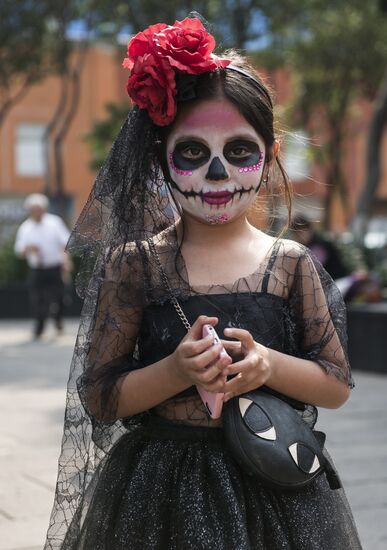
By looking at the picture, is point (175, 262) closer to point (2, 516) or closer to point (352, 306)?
point (2, 516)

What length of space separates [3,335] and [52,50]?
1205 cm

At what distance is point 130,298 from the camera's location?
8.67ft

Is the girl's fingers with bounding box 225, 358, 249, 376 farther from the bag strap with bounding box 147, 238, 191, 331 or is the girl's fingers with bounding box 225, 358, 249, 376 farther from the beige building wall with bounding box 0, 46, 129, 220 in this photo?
the beige building wall with bounding box 0, 46, 129, 220

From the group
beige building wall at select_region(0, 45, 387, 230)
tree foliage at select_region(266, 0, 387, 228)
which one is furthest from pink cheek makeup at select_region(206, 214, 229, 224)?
beige building wall at select_region(0, 45, 387, 230)

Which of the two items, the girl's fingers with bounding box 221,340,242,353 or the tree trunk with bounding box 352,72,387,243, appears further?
the tree trunk with bounding box 352,72,387,243

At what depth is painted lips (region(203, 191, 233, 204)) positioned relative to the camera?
262 cm

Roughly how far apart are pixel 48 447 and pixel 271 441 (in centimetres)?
409

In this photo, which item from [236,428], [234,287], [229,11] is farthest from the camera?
[229,11]

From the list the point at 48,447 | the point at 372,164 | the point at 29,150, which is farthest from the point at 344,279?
the point at 29,150

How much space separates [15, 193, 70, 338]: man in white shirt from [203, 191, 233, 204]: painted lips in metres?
10.4

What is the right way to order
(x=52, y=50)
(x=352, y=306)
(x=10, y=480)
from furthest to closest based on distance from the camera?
(x=52, y=50)
(x=352, y=306)
(x=10, y=480)

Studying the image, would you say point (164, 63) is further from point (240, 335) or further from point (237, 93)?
point (240, 335)

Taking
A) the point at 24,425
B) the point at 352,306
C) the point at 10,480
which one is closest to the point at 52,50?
the point at 352,306

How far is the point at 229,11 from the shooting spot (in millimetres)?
20812
